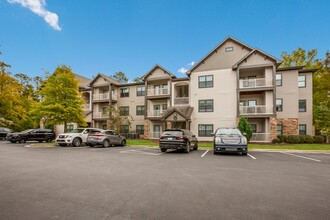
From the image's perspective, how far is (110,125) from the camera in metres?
24.5

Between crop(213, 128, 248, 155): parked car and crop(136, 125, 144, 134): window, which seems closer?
crop(213, 128, 248, 155): parked car

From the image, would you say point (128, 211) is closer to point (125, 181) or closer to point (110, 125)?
point (125, 181)

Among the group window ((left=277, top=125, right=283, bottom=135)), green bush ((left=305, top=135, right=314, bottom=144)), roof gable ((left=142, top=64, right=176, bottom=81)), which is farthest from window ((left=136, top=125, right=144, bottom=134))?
green bush ((left=305, top=135, right=314, bottom=144))

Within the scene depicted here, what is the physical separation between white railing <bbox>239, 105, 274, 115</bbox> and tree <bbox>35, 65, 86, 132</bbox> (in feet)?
60.1

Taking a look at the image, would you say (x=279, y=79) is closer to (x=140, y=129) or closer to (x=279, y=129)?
(x=279, y=129)

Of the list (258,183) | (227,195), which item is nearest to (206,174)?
(258,183)

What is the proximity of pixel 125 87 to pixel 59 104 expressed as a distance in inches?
513

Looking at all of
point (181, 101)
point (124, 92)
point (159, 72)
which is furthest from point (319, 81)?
point (124, 92)

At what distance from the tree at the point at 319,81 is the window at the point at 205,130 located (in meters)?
11.7

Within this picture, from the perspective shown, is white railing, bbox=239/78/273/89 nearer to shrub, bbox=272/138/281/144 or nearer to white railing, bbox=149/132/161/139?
shrub, bbox=272/138/281/144

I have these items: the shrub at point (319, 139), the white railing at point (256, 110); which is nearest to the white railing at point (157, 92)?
the white railing at point (256, 110)

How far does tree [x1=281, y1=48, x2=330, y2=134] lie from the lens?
68.0 ft

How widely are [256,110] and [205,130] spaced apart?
6253 millimetres

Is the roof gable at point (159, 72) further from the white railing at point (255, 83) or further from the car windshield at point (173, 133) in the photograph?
the car windshield at point (173, 133)
